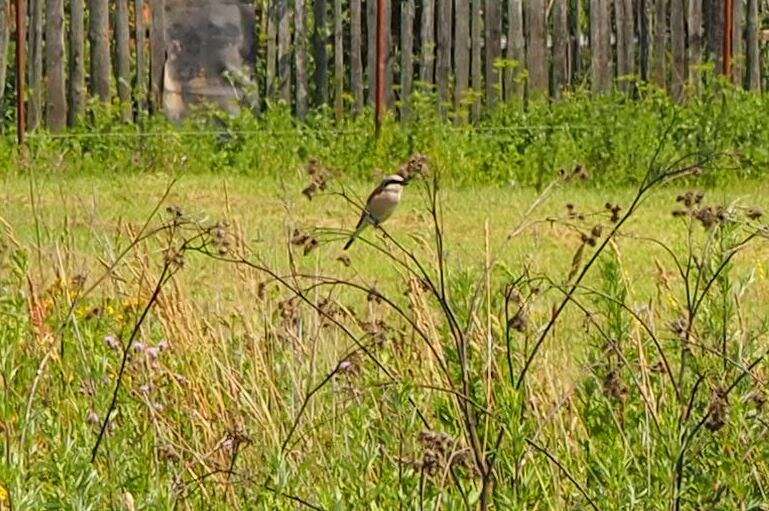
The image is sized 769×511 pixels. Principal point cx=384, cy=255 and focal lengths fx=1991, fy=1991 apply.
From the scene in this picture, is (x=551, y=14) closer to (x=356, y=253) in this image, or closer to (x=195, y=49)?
(x=195, y=49)

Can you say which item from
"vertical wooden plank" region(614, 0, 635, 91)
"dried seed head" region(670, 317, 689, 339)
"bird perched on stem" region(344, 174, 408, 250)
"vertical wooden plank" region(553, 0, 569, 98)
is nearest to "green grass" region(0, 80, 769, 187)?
→ "vertical wooden plank" region(553, 0, 569, 98)

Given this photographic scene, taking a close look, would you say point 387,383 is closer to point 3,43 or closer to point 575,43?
point 3,43

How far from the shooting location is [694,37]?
50.6 ft

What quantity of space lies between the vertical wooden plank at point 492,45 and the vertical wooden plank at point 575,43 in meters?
0.70

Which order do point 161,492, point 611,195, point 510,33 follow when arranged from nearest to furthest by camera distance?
point 161,492
point 611,195
point 510,33

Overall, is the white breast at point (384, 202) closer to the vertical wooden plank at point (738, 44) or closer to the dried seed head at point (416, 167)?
the dried seed head at point (416, 167)

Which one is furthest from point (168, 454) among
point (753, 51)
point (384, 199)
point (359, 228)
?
point (753, 51)

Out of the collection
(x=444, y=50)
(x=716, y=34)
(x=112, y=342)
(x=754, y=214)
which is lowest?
(x=112, y=342)

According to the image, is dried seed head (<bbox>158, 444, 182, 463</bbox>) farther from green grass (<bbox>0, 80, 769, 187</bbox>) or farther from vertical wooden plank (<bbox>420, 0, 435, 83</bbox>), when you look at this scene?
vertical wooden plank (<bbox>420, 0, 435, 83</bbox>)

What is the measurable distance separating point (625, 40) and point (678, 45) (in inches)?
17.5

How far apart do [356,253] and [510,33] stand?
16.4 ft

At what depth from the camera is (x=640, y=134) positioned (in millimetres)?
13578

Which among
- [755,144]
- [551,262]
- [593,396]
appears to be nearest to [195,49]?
[755,144]

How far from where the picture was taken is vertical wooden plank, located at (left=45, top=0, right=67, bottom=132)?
1387 centimetres
